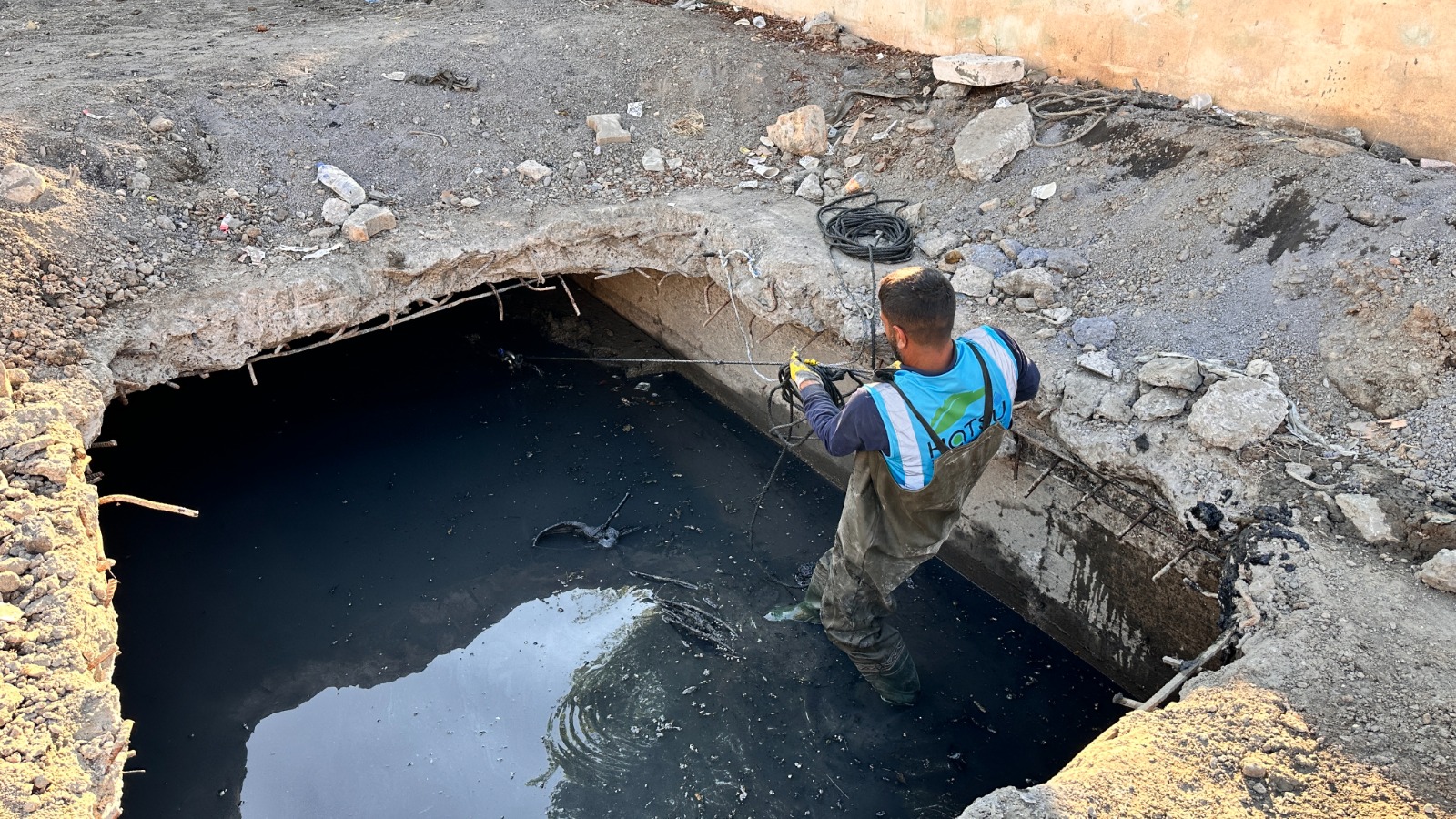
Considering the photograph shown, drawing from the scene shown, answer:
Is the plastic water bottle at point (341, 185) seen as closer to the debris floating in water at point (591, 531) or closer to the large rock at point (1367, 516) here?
the debris floating in water at point (591, 531)

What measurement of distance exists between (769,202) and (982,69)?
1.85 metres

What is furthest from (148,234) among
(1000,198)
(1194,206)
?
(1194,206)

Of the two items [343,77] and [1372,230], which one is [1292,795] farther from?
[343,77]

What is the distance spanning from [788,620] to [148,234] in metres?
4.62

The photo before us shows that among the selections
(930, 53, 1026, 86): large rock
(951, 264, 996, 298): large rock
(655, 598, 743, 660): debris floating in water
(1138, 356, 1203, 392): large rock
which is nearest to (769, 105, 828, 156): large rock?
(930, 53, 1026, 86): large rock

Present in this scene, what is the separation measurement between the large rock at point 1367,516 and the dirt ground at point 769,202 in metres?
0.04

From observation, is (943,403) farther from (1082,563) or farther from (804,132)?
(804,132)

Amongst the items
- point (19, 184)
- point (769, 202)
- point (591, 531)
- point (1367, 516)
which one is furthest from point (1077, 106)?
point (19, 184)

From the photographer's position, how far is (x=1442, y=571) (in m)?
3.29

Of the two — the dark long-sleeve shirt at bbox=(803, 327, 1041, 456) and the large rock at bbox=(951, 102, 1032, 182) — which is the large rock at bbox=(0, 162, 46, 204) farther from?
the large rock at bbox=(951, 102, 1032, 182)

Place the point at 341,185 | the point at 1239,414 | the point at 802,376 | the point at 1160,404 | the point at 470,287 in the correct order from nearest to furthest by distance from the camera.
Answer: the point at 802,376
the point at 1239,414
the point at 1160,404
the point at 341,185
the point at 470,287

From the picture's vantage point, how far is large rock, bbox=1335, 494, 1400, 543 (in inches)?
141

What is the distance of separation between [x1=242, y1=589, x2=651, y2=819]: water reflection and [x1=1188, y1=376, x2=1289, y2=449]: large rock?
3.23 metres

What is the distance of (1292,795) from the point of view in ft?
8.82
